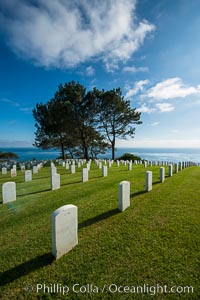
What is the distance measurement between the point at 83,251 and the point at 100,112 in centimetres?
2751

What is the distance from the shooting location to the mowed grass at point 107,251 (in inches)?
88.5

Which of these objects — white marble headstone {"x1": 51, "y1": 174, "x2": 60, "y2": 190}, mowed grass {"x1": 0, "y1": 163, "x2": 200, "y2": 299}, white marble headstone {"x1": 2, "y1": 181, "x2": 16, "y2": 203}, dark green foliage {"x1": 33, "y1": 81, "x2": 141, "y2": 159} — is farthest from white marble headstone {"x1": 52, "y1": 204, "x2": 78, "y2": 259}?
dark green foliage {"x1": 33, "y1": 81, "x2": 141, "y2": 159}

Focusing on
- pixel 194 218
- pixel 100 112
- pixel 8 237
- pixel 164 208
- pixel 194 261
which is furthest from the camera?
pixel 100 112

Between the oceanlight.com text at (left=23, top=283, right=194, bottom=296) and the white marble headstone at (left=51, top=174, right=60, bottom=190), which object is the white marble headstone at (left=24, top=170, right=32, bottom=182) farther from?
the oceanlight.com text at (left=23, top=283, right=194, bottom=296)

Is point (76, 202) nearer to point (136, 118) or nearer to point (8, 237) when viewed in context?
point (8, 237)

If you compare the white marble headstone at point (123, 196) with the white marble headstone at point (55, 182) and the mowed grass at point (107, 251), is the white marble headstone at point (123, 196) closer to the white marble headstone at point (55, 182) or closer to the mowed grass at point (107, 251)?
the mowed grass at point (107, 251)

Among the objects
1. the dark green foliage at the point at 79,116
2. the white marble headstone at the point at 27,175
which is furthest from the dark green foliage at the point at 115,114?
the white marble headstone at the point at 27,175

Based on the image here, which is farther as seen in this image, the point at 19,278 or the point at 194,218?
the point at 194,218

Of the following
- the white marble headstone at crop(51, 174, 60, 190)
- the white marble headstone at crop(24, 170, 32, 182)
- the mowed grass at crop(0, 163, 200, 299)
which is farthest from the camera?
the white marble headstone at crop(24, 170, 32, 182)

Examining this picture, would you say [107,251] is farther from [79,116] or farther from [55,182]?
[79,116]

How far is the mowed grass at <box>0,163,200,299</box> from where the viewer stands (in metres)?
2.25

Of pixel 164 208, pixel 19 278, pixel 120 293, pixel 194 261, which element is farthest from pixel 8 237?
pixel 164 208

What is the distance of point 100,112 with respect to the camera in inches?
1147

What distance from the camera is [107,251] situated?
2900 millimetres
